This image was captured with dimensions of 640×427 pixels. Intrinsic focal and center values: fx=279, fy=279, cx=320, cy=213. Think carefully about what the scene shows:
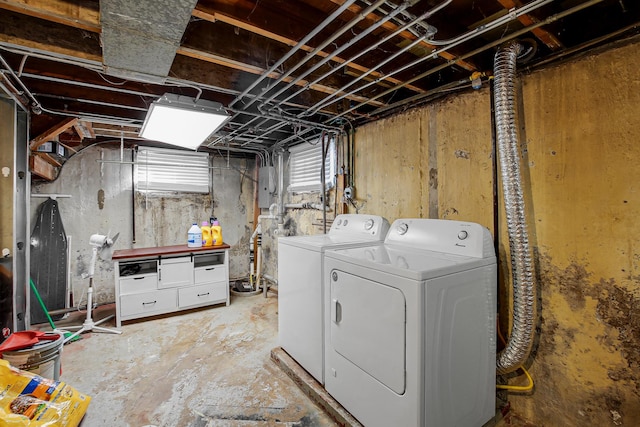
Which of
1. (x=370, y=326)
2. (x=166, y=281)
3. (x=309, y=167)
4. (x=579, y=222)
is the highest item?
(x=309, y=167)

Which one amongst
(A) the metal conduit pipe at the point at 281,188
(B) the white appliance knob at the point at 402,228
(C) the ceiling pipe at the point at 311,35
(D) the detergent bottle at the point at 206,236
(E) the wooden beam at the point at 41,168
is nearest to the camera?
(C) the ceiling pipe at the point at 311,35

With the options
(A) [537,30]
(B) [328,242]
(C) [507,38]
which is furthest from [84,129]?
(A) [537,30]

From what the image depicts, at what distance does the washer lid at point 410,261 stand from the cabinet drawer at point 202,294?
2.36 m

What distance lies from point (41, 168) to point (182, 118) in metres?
1.74

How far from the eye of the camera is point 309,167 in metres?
3.60

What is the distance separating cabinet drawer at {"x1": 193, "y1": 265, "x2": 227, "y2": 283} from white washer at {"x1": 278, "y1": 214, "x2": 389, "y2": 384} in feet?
5.14

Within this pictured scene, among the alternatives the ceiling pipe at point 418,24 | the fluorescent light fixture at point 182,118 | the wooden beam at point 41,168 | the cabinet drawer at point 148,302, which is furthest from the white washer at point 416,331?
the wooden beam at point 41,168

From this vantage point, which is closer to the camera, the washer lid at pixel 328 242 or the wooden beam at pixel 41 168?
the washer lid at pixel 328 242

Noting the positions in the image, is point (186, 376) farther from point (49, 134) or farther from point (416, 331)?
point (49, 134)

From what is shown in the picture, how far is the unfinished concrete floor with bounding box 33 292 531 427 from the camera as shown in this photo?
179 cm

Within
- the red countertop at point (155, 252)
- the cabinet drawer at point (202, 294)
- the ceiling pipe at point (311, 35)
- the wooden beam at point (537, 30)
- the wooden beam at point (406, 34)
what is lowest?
the cabinet drawer at point (202, 294)

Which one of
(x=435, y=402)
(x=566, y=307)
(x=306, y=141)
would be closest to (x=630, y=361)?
(x=566, y=307)

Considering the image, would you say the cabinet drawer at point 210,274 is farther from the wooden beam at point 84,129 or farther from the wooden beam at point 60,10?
the wooden beam at point 60,10

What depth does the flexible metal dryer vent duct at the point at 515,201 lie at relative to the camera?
61.4 inches
